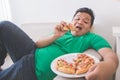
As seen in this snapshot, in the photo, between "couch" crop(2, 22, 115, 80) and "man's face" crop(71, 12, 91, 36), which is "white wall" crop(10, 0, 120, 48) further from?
"man's face" crop(71, 12, 91, 36)

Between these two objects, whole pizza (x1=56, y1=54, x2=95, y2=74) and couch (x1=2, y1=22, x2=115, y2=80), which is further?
couch (x1=2, y1=22, x2=115, y2=80)

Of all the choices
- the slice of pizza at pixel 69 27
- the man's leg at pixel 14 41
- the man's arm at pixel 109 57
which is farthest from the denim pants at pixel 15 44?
the man's arm at pixel 109 57

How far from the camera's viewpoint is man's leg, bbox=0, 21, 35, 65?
1.75 meters

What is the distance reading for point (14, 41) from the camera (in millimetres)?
1745

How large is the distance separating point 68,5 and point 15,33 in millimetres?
625

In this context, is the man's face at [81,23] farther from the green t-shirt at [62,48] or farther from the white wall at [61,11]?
the white wall at [61,11]

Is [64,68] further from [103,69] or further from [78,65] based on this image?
[103,69]

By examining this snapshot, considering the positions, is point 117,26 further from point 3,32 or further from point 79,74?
point 3,32

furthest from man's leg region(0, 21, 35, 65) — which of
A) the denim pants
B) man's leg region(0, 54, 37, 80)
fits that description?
man's leg region(0, 54, 37, 80)

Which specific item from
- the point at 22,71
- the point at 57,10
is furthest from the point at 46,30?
the point at 22,71

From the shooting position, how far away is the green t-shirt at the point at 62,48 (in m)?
1.61

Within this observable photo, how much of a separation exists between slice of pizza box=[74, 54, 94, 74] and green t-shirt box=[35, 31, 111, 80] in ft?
0.78

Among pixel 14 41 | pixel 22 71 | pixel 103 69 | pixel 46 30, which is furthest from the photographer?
pixel 46 30

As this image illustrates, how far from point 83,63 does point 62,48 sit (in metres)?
0.43
